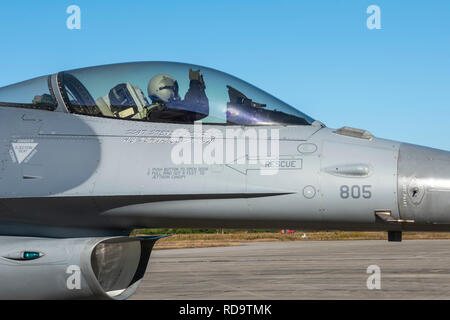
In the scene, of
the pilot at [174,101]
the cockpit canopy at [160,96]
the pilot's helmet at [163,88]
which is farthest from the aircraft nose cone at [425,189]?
the pilot's helmet at [163,88]

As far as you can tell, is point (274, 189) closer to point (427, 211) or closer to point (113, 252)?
point (427, 211)

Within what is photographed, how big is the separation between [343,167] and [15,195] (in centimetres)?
315

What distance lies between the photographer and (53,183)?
223 inches

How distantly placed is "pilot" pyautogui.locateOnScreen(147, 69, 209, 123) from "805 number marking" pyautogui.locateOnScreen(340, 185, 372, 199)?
1578mm

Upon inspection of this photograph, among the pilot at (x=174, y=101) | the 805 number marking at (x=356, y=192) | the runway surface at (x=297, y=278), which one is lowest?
the runway surface at (x=297, y=278)

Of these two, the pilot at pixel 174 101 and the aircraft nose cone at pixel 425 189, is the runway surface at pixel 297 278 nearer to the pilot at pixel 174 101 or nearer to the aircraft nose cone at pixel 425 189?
the pilot at pixel 174 101

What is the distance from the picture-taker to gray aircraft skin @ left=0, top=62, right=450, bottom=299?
5168 mm

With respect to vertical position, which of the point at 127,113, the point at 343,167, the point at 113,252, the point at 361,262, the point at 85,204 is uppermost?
the point at 127,113

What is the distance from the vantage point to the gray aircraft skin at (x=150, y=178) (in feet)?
17.0

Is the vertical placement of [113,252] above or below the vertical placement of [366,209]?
below

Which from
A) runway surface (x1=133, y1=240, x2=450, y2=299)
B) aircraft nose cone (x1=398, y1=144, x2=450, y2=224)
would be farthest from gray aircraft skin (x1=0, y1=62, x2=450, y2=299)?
runway surface (x1=133, y1=240, x2=450, y2=299)

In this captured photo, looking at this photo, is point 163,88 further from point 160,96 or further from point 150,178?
point 150,178

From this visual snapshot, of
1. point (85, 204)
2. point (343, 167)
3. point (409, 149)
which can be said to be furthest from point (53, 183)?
point (409, 149)

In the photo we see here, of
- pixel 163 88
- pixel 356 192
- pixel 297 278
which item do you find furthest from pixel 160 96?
pixel 297 278
